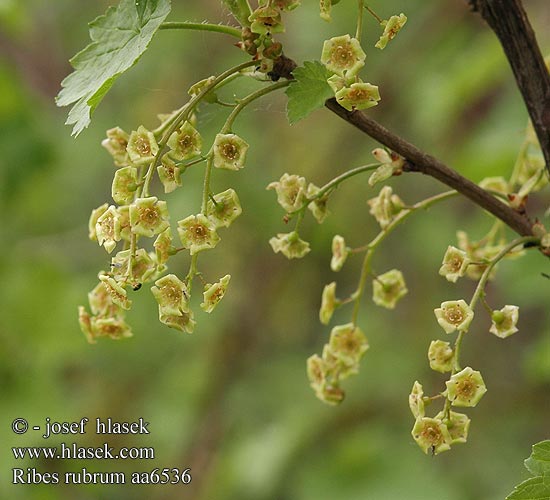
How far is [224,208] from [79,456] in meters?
1.93

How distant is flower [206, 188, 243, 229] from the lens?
102 cm

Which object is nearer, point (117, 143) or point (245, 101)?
point (245, 101)

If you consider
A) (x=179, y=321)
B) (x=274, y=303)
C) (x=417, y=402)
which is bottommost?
(x=417, y=402)

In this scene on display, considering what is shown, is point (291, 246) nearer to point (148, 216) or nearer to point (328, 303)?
point (328, 303)

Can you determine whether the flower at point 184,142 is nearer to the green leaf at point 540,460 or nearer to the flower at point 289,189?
the flower at point 289,189

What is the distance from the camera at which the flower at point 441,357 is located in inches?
41.6

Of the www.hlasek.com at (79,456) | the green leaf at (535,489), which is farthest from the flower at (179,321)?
the www.hlasek.com at (79,456)

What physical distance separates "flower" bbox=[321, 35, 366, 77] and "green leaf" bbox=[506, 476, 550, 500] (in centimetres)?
55

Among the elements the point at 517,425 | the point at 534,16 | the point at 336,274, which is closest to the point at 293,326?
the point at 336,274

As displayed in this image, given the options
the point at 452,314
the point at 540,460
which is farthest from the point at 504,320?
the point at 540,460

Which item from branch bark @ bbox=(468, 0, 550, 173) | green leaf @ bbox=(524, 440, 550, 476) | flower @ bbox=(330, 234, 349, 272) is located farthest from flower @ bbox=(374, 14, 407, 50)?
green leaf @ bbox=(524, 440, 550, 476)

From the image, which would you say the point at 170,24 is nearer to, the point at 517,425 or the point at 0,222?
the point at 0,222

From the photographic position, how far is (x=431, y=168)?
110 centimetres

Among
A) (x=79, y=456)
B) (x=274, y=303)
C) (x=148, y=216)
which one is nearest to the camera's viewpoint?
(x=148, y=216)
